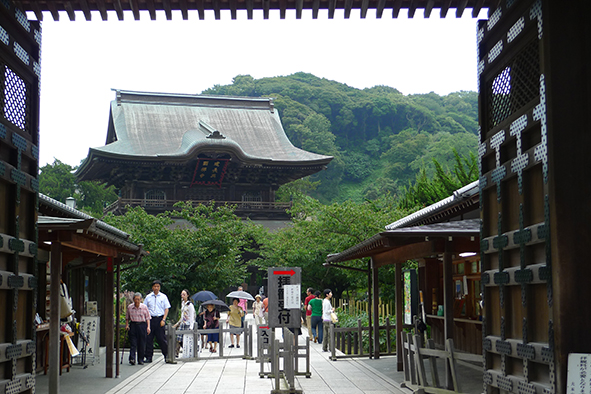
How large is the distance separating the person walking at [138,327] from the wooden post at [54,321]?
500 centimetres

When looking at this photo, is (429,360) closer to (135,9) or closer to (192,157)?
(135,9)

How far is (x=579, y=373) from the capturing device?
4375 millimetres

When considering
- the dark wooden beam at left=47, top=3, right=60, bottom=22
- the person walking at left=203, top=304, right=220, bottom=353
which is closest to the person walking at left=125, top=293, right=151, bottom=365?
the person walking at left=203, top=304, right=220, bottom=353

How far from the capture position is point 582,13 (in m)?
4.66

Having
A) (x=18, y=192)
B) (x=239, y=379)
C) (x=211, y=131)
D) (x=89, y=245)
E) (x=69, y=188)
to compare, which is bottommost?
(x=239, y=379)

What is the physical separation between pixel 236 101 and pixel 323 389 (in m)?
32.8

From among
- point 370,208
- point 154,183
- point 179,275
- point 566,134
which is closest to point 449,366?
point 566,134

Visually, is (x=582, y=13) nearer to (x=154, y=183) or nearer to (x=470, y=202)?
(x=470, y=202)

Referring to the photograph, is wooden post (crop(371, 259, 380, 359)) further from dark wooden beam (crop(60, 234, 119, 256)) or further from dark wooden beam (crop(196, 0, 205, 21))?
dark wooden beam (crop(196, 0, 205, 21))

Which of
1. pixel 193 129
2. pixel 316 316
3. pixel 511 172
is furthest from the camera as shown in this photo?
pixel 193 129

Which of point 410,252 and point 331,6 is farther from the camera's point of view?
point 410,252

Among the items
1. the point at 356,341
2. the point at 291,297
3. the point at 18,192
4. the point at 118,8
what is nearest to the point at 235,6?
the point at 118,8

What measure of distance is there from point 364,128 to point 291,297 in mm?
65562

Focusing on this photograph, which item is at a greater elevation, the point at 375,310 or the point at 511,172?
the point at 511,172
